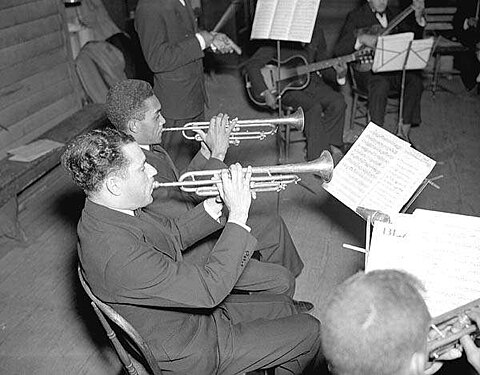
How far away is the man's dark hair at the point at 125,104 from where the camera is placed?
265cm

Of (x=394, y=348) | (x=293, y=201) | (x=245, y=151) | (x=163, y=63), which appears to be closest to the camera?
(x=394, y=348)

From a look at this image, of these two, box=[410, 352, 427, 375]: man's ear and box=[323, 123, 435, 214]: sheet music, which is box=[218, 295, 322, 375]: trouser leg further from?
box=[410, 352, 427, 375]: man's ear

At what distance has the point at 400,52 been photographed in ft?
14.1

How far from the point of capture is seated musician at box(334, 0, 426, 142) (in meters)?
4.72

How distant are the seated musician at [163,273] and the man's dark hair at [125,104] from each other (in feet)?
2.37

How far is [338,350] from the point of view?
1.21 meters

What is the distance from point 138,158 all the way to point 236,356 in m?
0.85

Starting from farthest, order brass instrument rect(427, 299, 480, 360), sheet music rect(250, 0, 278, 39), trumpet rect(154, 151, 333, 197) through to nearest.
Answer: sheet music rect(250, 0, 278, 39) → trumpet rect(154, 151, 333, 197) → brass instrument rect(427, 299, 480, 360)

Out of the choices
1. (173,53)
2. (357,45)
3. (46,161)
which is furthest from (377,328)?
(357,45)

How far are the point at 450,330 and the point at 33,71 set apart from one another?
4393 millimetres

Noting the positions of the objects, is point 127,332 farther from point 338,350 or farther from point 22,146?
point 22,146

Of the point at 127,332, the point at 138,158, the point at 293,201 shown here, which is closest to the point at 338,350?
the point at 127,332

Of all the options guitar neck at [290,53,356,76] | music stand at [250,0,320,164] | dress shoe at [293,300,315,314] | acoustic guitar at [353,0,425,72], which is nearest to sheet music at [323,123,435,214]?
dress shoe at [293,300,315,314]

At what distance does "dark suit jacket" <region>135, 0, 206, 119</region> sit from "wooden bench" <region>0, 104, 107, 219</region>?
1.10m
